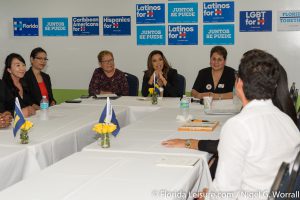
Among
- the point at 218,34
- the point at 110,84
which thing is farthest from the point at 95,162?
the point at 218,34

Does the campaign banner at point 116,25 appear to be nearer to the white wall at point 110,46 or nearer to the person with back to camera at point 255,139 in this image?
the white wall at point 110,46

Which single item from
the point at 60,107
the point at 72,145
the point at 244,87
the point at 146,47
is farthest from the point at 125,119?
the point at 244,87

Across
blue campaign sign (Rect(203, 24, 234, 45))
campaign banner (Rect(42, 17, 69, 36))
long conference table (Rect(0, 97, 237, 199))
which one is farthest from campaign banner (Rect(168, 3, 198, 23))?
long conference table (Rect(0, 97, 237, 199))

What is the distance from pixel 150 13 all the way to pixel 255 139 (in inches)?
196

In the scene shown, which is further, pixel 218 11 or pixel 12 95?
pixel 218 11

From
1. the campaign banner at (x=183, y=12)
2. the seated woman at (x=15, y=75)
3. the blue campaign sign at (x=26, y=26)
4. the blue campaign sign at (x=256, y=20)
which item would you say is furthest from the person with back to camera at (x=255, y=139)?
the blue campaign sign at (x=26, y=26)

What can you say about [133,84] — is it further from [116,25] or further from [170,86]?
[116,25]

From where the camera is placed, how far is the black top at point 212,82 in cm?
571

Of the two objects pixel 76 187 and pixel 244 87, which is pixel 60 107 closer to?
pixel 76 187

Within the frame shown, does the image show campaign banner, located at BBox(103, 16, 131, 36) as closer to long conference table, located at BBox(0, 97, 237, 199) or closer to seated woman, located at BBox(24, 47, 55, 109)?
seated woman, located at BBox(24, 47, 55, 109)

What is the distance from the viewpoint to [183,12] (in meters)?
6.68

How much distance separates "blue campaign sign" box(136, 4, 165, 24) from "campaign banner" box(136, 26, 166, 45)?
0.27 feet

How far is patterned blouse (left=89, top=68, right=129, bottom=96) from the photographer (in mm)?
6059

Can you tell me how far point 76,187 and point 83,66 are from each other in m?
5.11
